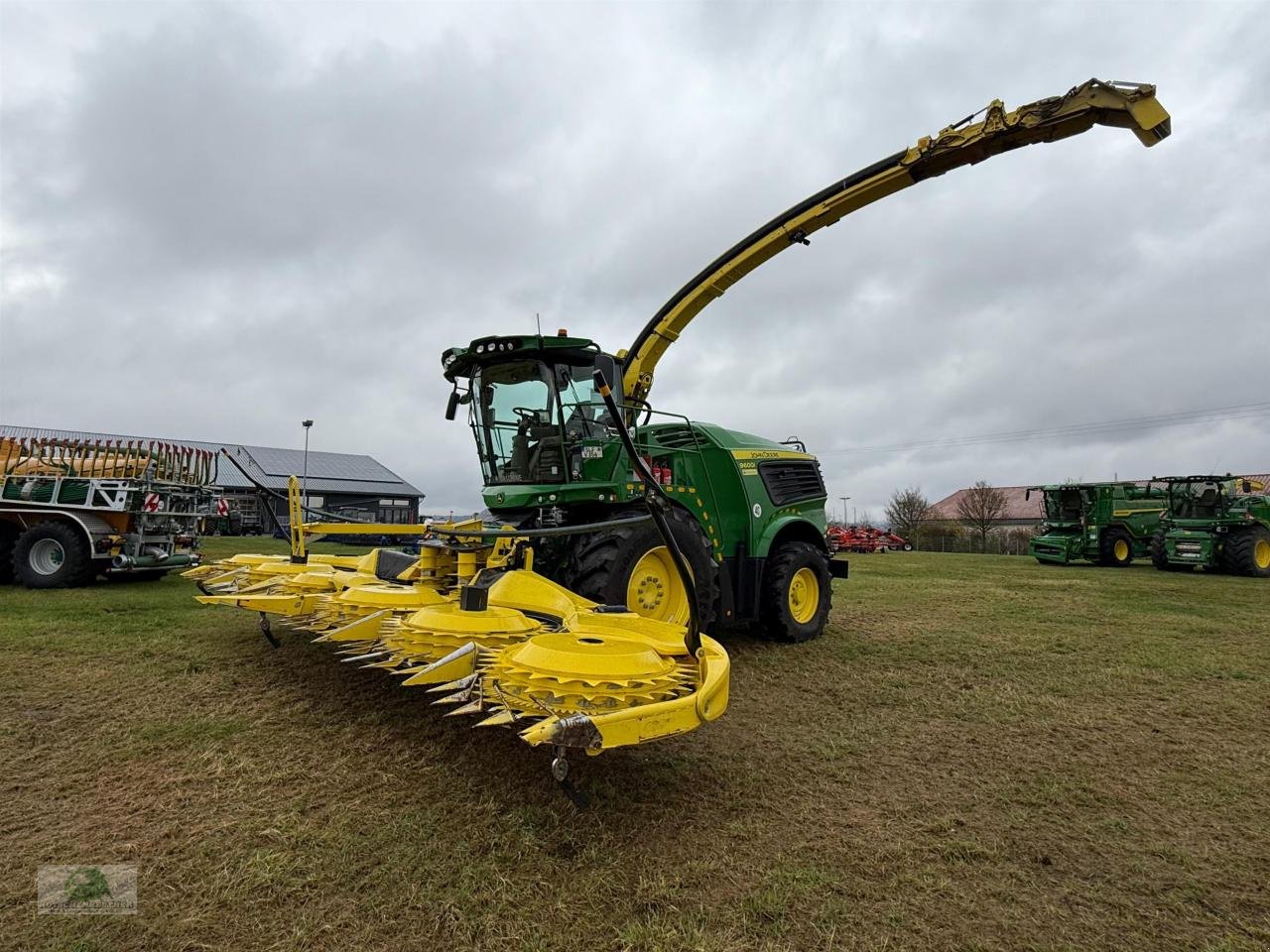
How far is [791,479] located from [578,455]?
8.86 feet

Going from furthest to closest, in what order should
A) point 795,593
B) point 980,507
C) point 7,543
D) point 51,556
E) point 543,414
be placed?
point 980,507, point 7,543, point 51,556, point 795,593, point 543,414

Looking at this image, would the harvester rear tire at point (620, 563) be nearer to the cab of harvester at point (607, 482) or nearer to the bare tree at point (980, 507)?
the cab of harvester at point (607, 482)

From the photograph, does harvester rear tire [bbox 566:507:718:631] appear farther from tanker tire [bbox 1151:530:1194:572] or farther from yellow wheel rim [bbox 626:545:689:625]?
tanker tire [bbox 1151:530:1194:572]

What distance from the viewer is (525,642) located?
3.01 metres

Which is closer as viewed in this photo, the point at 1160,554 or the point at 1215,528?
the point at 1215,528

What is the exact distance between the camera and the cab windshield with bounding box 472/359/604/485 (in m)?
5.88

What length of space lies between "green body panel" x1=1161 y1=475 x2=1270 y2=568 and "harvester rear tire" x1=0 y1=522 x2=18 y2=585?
23475 mm

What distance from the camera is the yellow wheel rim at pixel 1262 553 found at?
16094 mm

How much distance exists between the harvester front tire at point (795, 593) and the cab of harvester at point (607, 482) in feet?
0.08

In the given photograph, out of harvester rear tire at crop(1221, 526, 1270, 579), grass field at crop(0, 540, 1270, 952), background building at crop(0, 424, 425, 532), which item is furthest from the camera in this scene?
background building at crop(0, 424, 425, 532)

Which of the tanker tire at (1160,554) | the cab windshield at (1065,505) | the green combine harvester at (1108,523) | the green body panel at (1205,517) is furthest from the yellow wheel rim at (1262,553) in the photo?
the cab windshield at (1065,505)

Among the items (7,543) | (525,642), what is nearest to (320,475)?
(7,543)

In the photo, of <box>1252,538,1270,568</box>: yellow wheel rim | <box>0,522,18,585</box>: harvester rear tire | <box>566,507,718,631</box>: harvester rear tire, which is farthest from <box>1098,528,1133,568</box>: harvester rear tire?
<box>0,522,18,585</box>: harvester rear tire

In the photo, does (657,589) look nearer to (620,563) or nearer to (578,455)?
(620,563)
